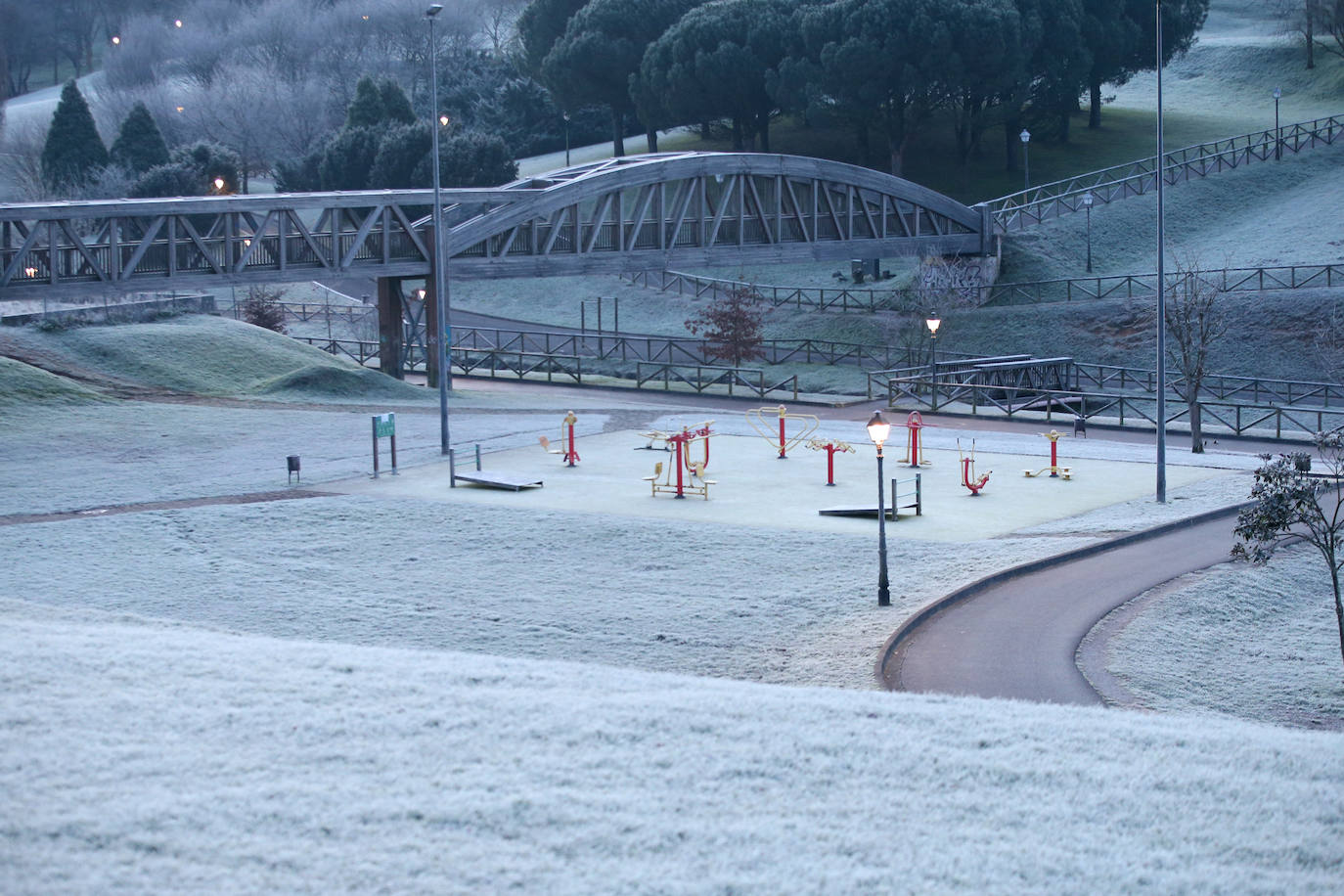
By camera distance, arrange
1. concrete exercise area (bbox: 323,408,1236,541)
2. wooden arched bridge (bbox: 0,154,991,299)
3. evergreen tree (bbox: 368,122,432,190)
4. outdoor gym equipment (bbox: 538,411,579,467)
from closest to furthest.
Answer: concrete exercise area (bbox: 323,408,1236,541), outdoor gym equipment (bbox: 538,411,579,467), wooden arched bridge (bbox: 0,154,991,299), evergreen tree (bbox: 368,122,432,190)

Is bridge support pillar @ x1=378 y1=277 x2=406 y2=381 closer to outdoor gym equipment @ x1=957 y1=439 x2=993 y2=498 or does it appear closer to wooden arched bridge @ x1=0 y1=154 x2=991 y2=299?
wooden arched bridge @ x1=0 y1=154 x2=991 y2=299

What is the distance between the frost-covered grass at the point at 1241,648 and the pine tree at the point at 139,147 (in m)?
70.8

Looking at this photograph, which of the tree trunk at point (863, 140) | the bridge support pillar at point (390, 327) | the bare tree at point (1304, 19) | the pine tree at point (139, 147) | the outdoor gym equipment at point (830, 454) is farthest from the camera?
the bare tree at point (1304, 19)

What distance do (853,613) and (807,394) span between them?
2904 centimetres

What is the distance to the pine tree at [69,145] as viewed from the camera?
256 feet

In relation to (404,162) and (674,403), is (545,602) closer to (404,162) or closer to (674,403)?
(674,403)

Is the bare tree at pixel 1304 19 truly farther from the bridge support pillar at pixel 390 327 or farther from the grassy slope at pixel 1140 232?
the bridge support pillar at pixel 390 327

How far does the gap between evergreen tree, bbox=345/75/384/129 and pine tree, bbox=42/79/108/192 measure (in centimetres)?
1437

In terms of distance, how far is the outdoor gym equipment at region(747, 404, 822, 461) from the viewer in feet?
110

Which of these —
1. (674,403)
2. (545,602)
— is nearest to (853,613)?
(545,602)

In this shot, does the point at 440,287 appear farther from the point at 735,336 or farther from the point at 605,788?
the point at 605,788

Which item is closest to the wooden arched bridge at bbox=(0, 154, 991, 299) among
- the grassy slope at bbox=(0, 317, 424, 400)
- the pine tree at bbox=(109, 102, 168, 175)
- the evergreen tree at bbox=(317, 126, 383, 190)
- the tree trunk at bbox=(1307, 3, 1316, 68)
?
the grassy slope at bbox=(0, 317, 424, 400)

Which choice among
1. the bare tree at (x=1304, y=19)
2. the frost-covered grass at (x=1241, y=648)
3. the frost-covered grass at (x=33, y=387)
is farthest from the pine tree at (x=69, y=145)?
the bare tree at (x=1304, y=19)

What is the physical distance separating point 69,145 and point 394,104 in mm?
18705
